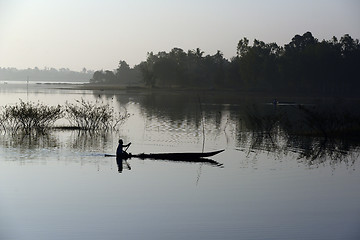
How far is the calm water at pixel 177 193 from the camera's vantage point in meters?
16.6

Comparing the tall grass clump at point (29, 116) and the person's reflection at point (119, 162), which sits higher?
the tall grass clump at point (29, 116)

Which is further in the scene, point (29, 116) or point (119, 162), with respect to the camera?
point (29, 116)

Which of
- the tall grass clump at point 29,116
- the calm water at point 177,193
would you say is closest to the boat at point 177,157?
the calm water at point 177,193

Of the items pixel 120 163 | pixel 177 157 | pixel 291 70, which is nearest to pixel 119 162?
pixel 120 163

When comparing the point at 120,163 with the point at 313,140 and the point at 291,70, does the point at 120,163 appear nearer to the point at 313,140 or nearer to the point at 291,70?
the point at 313,140

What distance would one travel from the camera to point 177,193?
70.4ft

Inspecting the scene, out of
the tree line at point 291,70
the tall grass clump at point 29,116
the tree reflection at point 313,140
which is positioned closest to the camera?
the tree reflection at point 313,140

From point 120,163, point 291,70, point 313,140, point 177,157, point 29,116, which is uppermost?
point 291,70

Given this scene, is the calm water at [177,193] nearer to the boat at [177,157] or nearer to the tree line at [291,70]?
the boat at [177,157]

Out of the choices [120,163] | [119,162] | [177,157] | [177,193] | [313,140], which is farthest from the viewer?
[313,140]

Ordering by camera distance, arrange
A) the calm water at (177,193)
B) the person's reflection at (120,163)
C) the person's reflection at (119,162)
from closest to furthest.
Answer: the calm water at (177,193) < the person's reflection at (119,162) < the person's reflection at (120,163)

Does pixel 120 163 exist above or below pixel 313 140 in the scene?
below

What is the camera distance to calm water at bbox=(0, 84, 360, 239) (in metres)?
16.6

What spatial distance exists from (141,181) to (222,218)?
6518 millimetres
